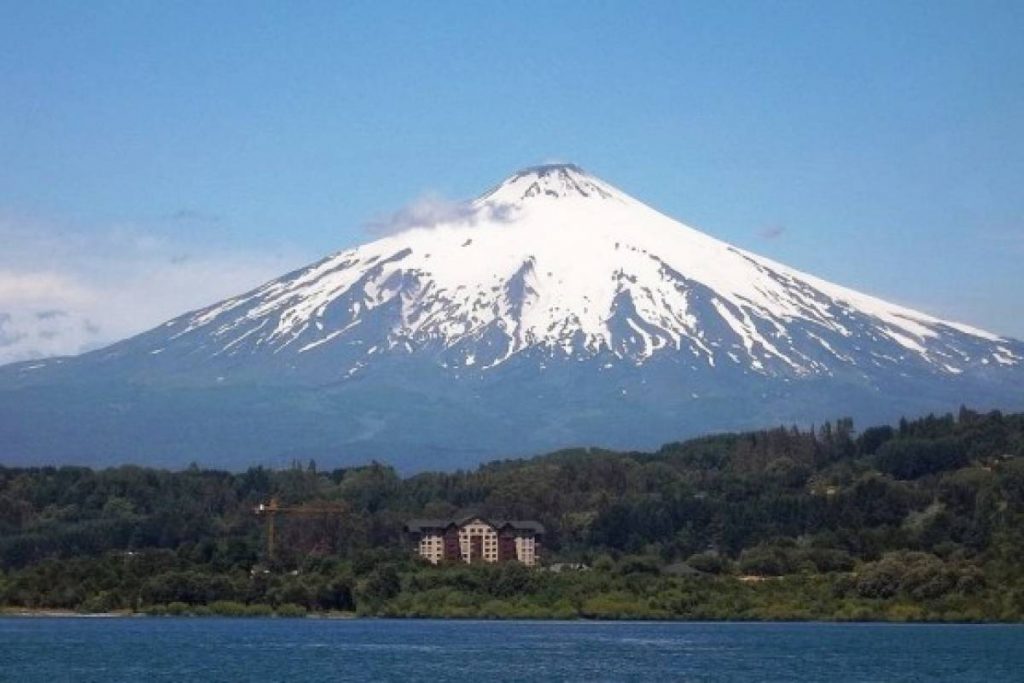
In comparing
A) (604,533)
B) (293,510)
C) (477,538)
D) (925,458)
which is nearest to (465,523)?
(477,538)

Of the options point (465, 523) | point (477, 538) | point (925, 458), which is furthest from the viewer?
point (925, 458)

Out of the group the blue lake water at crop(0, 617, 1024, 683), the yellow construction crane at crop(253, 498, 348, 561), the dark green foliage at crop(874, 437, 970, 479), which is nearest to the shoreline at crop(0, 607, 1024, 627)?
the blue lake water at crop(0, 617, 1024, 683)

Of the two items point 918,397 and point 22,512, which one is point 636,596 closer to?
point 22,512

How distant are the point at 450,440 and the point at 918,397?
3892 centimetres

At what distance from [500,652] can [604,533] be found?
40.6 m

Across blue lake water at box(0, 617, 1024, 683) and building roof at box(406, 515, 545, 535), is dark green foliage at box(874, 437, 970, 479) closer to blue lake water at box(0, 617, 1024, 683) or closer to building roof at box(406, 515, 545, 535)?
building roof at box(406, 515, 545, 535)

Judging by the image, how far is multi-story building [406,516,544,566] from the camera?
104 m

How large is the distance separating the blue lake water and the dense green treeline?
1.68 metres

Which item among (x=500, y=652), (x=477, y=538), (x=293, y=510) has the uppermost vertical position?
(x=293, y=510)

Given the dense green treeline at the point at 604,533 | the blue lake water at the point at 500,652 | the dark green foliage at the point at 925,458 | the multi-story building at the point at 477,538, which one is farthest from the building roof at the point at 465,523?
the blue lake water at the point at 500,652

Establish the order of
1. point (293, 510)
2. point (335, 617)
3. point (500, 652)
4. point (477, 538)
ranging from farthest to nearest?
point (293, 510) < point (477, 538) < point (335, 617) < point (500, 652)

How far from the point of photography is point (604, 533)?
10262cm

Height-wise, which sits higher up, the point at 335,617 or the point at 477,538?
the point at 477,538

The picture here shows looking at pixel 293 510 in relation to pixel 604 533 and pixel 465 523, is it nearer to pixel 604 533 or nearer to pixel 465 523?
pixel 465 523
